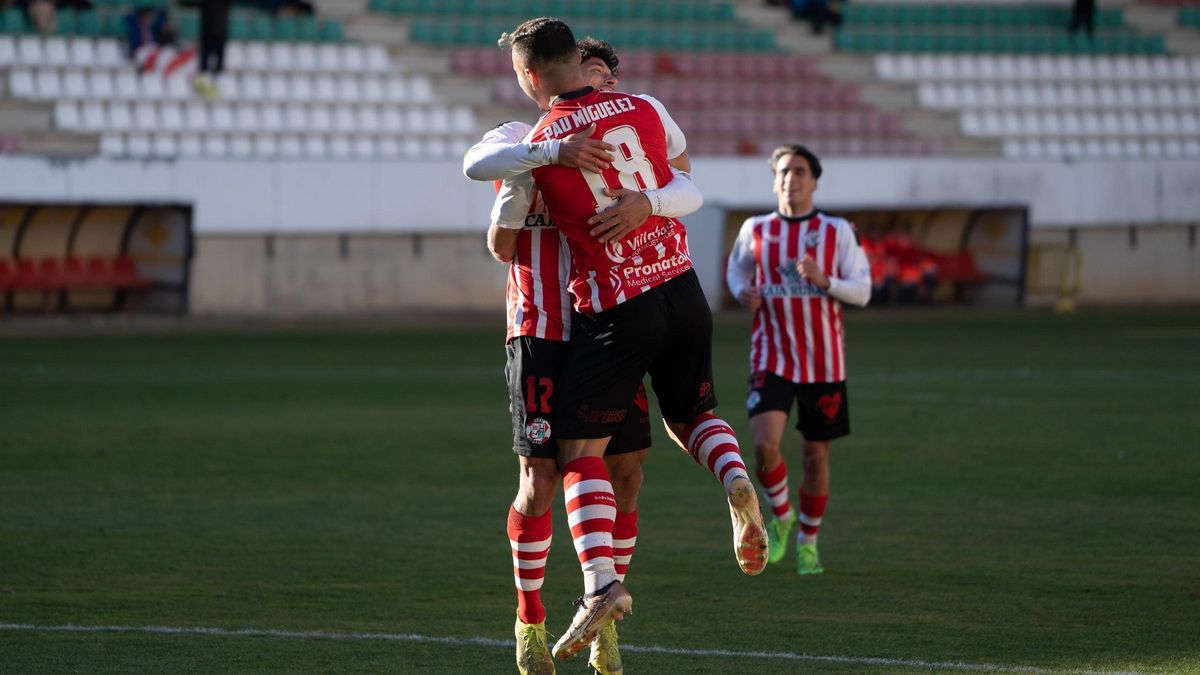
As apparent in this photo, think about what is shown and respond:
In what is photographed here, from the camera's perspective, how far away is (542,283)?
5.28 metres

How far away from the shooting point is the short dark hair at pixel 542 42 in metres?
5.01

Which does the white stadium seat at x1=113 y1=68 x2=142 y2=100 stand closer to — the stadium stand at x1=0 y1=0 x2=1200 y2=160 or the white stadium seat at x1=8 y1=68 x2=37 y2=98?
the stadium stand at x1=0 y1=0 x2=1200 y2=160

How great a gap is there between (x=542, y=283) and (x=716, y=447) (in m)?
0.73

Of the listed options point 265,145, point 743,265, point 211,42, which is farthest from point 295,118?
point 743,265

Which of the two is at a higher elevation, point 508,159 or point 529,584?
point 508,159

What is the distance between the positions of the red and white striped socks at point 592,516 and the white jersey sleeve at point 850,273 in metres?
2.75

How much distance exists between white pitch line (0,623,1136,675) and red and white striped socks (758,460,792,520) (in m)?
1.96

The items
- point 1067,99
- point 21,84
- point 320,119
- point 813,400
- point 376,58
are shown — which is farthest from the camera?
point 1067,99

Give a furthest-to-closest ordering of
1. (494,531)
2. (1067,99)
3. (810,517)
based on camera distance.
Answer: (1067,99) → (494,531) → (810,517)

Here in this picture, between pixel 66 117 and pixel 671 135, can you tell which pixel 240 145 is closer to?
pixel 66 117

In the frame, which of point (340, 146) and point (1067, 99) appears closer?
point (340, 146)

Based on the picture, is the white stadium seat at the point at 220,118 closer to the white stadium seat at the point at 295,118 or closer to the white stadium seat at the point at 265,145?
the white stadium seat at the point at 265,145

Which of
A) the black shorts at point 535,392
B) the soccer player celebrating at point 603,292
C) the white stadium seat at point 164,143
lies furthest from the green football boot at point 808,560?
the white stadium seat at point 164,143

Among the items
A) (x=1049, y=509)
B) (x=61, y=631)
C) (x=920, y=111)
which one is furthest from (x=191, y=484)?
(x=920, y=111)
